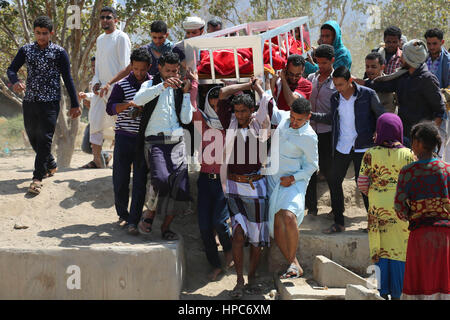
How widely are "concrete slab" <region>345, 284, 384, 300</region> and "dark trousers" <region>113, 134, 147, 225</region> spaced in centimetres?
216

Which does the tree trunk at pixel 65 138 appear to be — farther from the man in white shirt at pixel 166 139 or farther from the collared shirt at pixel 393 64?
the collared shirt at pixel 393 64

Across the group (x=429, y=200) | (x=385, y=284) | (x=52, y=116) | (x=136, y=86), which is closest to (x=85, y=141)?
(x=52, y=116)

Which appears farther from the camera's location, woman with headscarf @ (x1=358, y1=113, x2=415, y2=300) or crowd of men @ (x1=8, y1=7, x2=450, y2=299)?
crowd of men @ (x1=8, y1=7, x2=450, y2=299)

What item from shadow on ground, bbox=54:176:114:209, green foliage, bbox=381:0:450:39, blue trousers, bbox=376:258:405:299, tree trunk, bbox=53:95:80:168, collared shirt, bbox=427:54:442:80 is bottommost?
blue trousers, bbox=376:258:405:299

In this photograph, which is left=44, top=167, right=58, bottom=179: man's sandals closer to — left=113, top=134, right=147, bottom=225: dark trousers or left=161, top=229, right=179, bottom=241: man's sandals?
left=113, top=134, right=147, bottom=225: dark trousers

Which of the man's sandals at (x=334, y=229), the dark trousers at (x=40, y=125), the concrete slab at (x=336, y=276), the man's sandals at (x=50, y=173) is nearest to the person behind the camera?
the concrete slab at (x=336, y=276)

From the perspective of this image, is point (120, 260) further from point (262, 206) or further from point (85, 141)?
point (85, 141)

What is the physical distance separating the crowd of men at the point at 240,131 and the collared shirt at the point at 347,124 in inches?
0.4

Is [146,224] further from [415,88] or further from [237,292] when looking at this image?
[415,88]

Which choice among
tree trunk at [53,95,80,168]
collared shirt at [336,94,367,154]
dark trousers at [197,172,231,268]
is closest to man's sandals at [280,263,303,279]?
dark trousers at [197,172,231,268]

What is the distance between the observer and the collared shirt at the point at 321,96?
5.84 meters

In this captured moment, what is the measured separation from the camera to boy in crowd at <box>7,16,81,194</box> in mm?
6059
